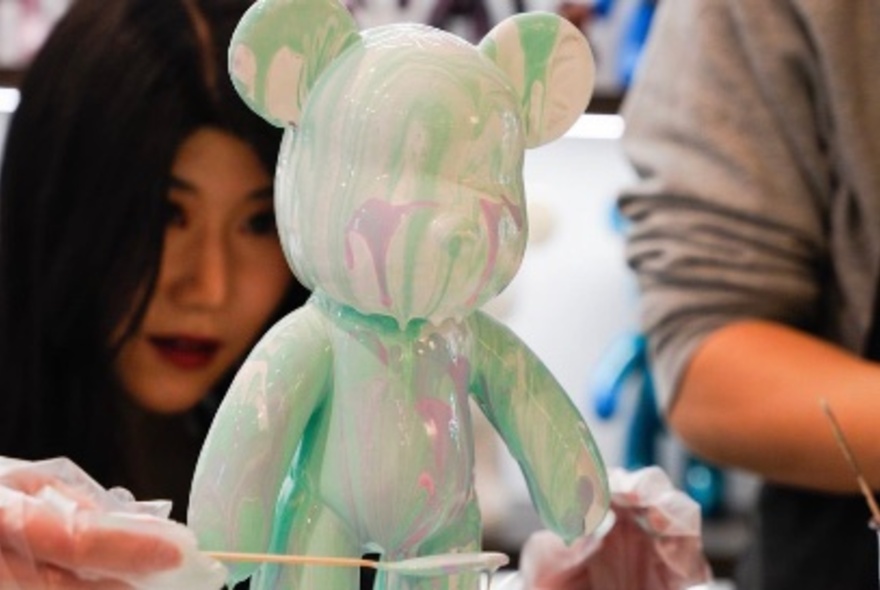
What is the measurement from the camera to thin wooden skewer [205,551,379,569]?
496mm

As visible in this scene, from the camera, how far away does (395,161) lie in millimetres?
526

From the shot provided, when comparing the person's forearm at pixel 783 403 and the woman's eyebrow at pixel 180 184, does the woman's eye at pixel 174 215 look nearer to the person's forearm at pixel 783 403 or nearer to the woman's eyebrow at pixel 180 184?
the woman's eyebrow at pixel 180 184

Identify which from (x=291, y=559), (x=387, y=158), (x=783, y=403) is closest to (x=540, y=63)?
(x=387, y=158)

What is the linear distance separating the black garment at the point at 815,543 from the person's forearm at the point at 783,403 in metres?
0.04

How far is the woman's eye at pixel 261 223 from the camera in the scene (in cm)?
101

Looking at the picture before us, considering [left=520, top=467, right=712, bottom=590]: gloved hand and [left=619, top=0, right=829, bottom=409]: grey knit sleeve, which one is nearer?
[left=520, top=467, right=712, bottom=590]: gloved hand

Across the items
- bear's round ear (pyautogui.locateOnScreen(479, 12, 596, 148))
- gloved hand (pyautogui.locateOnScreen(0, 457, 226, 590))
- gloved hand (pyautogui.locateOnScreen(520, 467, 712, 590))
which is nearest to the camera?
gloved hand (pyautogui.locateOnScreen(0, 457, 226, 590))

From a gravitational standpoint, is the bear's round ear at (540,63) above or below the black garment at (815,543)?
above

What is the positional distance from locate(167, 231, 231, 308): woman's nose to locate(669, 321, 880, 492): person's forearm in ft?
0.89

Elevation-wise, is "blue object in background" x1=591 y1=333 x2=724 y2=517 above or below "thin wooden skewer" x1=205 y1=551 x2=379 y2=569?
below

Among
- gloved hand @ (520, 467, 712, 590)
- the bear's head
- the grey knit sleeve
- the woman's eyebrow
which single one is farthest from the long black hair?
the bear's head

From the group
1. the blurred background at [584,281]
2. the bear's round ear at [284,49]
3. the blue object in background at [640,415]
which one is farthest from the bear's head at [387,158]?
the blue object in background at [640,415]

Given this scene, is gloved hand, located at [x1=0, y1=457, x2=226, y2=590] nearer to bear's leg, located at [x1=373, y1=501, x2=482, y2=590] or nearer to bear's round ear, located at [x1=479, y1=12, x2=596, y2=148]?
bear's leg, located at [x1=373, y1=501, x2=482, y2=590]

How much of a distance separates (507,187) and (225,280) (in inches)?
18.8
